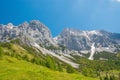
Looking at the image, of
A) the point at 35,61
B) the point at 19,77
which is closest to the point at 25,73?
the point at 19,77

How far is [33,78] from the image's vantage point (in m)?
41.6

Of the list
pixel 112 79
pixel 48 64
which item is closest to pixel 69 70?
pixel 48 64

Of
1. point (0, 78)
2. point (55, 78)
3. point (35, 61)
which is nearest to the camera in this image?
point (0, 78)

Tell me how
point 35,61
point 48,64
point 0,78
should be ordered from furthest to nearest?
point 35,61 < point 48,64 < point 0,78

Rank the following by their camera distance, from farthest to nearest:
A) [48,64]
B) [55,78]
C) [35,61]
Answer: [35,61] → [48,64] → [55,78]

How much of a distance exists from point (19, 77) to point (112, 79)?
101227mm

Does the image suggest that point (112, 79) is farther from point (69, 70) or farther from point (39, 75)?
point (39, 75)

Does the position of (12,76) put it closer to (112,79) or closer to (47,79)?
(47,79)

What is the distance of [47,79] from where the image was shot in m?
42.6

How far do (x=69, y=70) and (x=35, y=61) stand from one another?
27122 millimetres

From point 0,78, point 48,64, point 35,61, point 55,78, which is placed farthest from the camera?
point 35,61

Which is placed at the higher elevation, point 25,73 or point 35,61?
point 35,61

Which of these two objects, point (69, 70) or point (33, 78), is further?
point (69, 70)

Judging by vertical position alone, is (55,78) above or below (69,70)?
below
